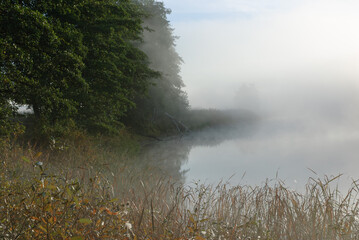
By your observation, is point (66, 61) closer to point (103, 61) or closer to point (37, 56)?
point (37, 56)

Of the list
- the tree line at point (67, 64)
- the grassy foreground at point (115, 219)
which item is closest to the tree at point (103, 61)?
the tree line at point (67, 64)

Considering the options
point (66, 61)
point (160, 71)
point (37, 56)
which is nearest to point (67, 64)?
point (66, 61)

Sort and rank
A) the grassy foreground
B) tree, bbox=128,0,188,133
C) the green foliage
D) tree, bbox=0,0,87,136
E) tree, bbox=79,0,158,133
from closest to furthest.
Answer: the grassy foreground
tree, bbox=0,0,87,136
the green foliage
tree, bbox=79,0,158,133
tree, bbox=128,0,188,133

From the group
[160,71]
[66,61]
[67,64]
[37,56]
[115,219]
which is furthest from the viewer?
[160,71]

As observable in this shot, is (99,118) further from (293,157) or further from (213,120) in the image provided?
(213,120)

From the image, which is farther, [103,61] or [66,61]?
[103,61]

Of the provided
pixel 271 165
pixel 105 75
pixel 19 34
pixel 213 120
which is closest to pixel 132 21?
pixel 105 75

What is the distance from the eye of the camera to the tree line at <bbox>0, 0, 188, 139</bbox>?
10.9 metres

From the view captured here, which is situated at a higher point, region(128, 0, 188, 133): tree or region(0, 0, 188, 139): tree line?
region(128, 0, 188, 133): tree

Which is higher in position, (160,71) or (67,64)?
(160,71)

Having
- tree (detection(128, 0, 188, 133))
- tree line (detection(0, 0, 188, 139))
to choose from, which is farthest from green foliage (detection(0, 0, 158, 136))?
tree (detection(128, 0, 188, 133))

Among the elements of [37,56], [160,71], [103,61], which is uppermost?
[160,71]

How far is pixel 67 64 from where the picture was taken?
12695 mm

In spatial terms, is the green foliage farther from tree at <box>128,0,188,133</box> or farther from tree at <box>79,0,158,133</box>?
tree at <box>128,0,188,133</box>
